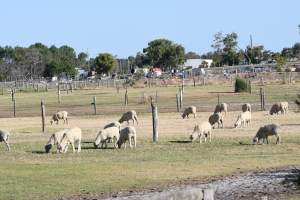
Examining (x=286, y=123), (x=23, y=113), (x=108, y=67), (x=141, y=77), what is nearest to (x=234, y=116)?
(x=286, y=123)

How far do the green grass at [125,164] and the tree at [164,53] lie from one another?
14013 centimetres

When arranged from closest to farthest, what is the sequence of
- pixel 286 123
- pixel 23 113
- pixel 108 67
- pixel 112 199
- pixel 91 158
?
pixel 112 199
pixel 91 158
pixel 286 123
pixel 23 113
pixel 108 67

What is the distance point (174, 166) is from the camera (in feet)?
80.2

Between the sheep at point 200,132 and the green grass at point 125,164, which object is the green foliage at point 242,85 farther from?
the sheep at point 200,132

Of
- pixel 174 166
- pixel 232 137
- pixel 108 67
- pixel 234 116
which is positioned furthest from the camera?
pixel 108 67

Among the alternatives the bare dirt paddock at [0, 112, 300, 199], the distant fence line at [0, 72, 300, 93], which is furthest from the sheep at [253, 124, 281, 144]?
the distant fence line at [0, 72, 300, 93]

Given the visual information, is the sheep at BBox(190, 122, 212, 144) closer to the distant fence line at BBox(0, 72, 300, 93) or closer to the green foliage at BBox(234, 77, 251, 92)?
the green foliage at BBox(234, 77, 251, 92)

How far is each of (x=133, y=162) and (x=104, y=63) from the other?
145m

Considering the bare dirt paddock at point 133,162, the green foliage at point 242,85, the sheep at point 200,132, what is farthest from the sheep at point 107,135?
the green foliage at point 242,85

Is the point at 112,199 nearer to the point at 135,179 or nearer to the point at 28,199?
the point at 28,199

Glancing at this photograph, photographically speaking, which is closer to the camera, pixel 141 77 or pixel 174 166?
pixel 174 166

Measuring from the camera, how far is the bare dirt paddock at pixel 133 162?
20.2 metres

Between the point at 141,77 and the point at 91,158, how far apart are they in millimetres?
95468

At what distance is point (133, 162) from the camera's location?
25.8 metres
